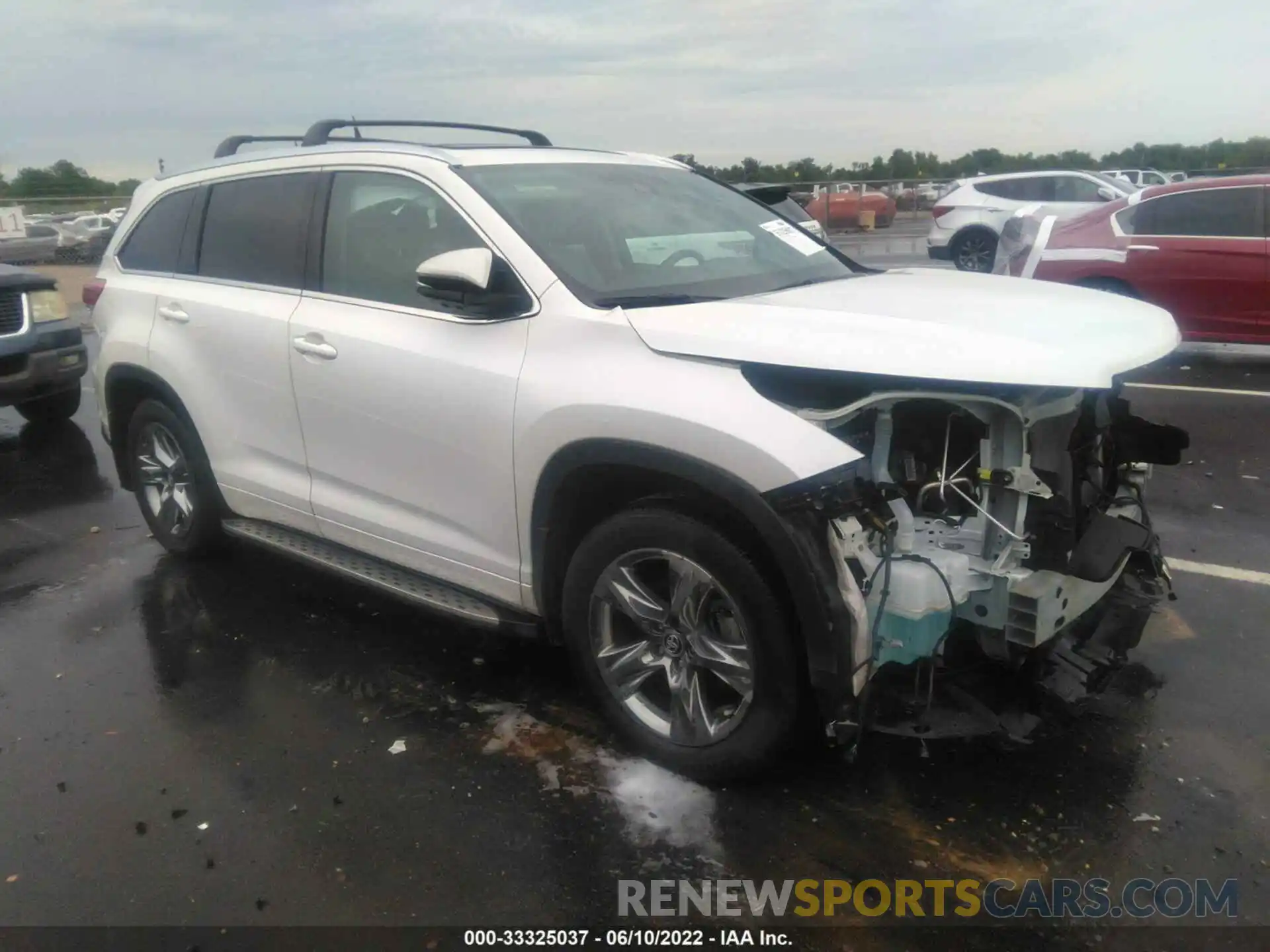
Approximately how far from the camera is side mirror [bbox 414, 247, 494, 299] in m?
3.11

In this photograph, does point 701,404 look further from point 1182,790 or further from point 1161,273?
point 1161,273

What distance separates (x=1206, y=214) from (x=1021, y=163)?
4047 centimetres

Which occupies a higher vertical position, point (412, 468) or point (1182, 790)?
point (412, 468)

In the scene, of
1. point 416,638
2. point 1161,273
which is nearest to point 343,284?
point 416,638

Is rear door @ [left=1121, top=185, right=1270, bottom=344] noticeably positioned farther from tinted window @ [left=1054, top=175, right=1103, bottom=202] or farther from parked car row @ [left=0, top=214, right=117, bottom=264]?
parked car row @ [left=0, top=214, right=117, bottom=264]

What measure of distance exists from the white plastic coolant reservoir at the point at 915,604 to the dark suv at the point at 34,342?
281 inches

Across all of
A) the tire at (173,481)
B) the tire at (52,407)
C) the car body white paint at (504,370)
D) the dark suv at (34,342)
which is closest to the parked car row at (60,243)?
the tire at (52,407)

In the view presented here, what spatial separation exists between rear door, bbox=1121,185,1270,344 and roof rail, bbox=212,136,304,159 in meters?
7.55

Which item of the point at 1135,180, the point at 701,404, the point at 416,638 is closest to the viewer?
the point at 701,404

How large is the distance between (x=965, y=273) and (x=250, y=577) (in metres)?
3.56

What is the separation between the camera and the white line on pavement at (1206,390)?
8211 mm

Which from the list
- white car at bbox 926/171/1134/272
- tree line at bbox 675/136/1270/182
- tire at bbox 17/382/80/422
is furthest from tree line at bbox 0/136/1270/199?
tire at bbox 17/382/80/422

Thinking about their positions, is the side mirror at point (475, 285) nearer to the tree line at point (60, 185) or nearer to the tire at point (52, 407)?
the tire at point (52, 407)

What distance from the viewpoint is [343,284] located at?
3.90 m
